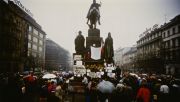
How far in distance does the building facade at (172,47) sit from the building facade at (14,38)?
36.6 m

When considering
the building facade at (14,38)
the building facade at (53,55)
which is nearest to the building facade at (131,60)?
the building facade at (53,55)

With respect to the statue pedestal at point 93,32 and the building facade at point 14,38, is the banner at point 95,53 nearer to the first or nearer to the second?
the statue pedestal at point 93,32

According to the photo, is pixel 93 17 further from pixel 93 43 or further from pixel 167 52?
pixel 167 52

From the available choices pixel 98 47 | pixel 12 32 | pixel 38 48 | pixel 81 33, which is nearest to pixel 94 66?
pixel 98 47

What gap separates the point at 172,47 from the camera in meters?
68.3

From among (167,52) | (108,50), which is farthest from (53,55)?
(108,50)

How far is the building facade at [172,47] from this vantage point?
208 ft

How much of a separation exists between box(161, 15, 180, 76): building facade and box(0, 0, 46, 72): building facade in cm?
3663

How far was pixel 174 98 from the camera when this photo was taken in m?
15.1

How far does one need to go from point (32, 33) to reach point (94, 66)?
73607 mm

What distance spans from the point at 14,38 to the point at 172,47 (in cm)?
3919

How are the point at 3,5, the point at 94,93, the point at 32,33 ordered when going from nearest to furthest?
1. the point at 94,93
2. the point at 3,5
3. the point at 32,33

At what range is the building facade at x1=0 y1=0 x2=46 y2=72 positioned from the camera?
60.9 meters

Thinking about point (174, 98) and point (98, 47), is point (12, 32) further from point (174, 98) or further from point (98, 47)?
point (174, 98)
